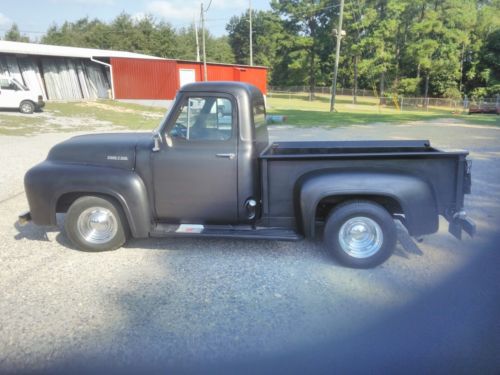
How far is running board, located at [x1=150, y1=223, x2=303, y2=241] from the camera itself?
4176 mm

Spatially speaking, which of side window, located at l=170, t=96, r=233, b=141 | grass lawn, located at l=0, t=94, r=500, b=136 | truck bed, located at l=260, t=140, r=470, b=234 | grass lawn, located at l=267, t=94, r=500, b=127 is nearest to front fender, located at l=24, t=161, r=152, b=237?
side window, located at l=170, t=96, r=233, b=141

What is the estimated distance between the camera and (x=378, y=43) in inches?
2100

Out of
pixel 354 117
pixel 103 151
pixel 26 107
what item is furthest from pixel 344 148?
pixel 26 107

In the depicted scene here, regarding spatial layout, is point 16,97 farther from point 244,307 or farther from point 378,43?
point 378,43

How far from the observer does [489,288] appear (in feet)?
12.0

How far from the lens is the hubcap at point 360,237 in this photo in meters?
4.07

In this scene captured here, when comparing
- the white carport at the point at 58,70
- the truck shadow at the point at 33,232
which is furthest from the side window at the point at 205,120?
the white carport at the point at 58,70

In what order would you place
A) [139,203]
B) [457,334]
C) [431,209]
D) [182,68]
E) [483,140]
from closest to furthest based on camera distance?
[457,334]
[431,209]
[139,203]
[483,140]
[182,68]

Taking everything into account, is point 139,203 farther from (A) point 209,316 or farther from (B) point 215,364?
(B) point 215,364

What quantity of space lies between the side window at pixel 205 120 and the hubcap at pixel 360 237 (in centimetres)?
159

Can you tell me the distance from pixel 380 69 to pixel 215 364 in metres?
56.8

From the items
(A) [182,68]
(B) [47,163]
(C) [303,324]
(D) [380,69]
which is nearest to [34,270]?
(B) [47,163]

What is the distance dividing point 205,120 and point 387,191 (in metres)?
2.03

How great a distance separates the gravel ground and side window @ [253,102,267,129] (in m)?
1.44
